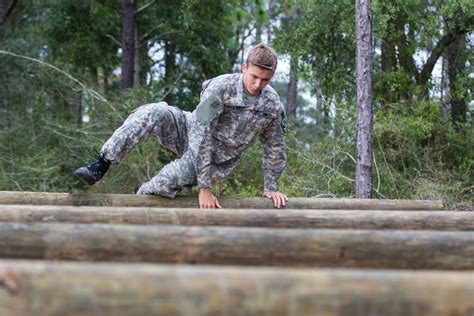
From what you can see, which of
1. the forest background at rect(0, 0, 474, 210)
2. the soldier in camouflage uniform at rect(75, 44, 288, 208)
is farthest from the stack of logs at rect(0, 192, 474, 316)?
the forest background at rect(0, 0, 474, 210)

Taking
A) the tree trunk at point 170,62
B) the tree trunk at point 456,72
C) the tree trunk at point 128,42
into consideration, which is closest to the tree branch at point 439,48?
the tree trunk at point 456,72

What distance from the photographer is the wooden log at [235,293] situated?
1.77m

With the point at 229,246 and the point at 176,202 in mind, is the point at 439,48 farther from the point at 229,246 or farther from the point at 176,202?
the point at 229,246

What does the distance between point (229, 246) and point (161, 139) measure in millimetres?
2359

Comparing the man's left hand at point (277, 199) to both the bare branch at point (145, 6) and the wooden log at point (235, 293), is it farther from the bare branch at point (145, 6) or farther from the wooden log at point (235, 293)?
the bare branch at point (145, 6)

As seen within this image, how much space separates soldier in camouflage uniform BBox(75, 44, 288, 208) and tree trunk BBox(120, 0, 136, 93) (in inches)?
438

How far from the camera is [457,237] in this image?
8.34 feet

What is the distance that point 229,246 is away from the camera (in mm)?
2377

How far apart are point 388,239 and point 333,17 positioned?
9825 millimetres

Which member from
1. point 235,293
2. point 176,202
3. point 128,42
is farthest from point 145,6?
point 235,293

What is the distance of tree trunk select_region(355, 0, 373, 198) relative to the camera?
861cm

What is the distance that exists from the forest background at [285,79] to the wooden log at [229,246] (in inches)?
278

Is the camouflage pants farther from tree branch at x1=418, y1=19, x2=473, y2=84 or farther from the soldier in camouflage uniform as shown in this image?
tree branch at x1=418, y1=19, x2=473, y2=84

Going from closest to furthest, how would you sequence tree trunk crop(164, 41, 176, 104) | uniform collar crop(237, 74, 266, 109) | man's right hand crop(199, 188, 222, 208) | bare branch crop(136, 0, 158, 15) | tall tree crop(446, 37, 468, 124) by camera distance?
1. man's right hand crop(199, 188, 222, 208)
2. uniform collar crop(237, 74, 266, 109)
3. tall tree crop(446, 37, 468, 124)
4. bare branch crop(136, 0, 158, 15)
5. tree trunk crop(164, 41, 176, 104)
